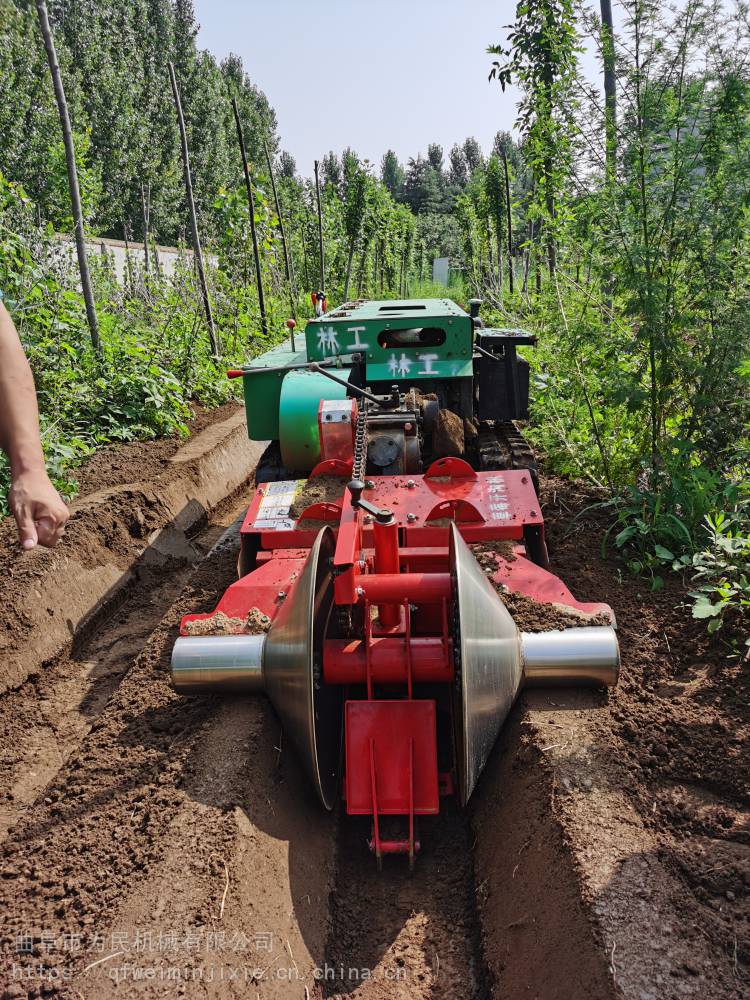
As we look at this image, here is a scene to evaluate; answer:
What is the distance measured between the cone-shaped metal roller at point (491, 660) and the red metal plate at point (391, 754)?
5.6 inches

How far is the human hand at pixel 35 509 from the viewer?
5.95ft

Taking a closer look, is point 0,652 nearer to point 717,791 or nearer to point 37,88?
point 717,791

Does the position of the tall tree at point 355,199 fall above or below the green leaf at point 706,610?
above

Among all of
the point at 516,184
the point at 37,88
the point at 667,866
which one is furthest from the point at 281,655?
the point at 516,184

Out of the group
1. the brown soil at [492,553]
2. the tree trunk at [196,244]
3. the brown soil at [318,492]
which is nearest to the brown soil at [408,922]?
the brown soil at [492,553]

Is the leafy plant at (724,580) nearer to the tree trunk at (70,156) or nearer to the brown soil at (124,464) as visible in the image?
the brown soil at (124,464)

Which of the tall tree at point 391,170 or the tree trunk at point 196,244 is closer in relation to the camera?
the tree trunk at point 196,244

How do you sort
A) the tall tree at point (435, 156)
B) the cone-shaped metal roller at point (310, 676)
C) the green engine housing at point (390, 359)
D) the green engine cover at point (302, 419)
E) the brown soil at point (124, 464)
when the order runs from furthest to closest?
the tall tree at point (435, 156) → the brown soil at point (124, 464) → the green engine housing at point (390, 359) → the green engine cover at point (302, 419) → the cone-shaped metal roller at point (310, 676)

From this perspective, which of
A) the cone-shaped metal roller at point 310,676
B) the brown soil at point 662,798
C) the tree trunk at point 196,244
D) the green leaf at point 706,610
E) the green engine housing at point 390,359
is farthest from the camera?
the tree trunk at point 196,244

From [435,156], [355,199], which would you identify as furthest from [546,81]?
[435,156]

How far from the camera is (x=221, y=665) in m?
3.55

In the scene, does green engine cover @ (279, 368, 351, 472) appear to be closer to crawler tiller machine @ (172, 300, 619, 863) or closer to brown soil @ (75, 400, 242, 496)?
crawler tiller machine @ (172, 300, 619, 863)

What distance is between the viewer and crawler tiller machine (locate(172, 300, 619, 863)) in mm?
3191

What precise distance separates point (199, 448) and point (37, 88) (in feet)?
69.8
